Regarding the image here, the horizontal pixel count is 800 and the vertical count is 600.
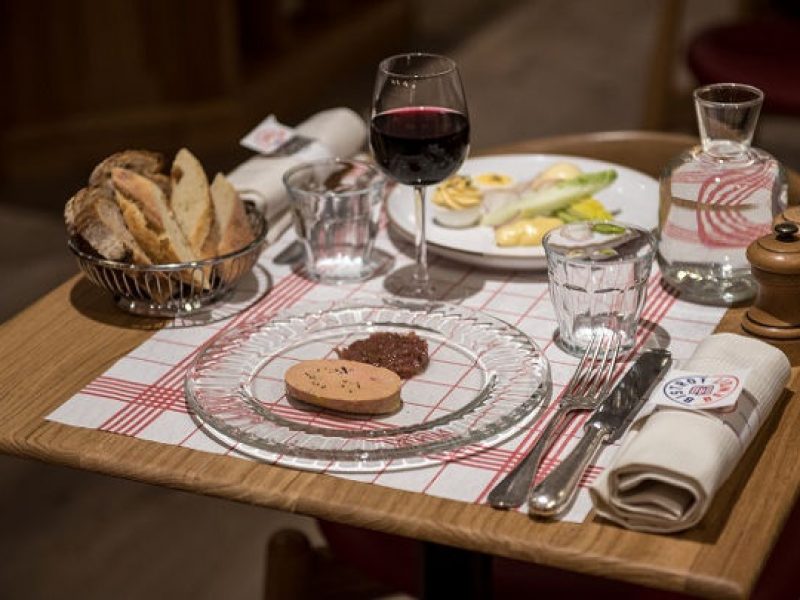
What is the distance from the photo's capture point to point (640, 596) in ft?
4.63

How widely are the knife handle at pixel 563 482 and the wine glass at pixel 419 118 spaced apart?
391mm

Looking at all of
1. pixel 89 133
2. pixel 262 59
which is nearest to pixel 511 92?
pixel 262 59

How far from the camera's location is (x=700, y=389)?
1104 millimetres

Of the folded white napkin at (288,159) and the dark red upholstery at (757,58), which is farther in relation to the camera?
the dark red upholstery at (757,58)

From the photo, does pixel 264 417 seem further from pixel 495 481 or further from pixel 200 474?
pixel 495 481

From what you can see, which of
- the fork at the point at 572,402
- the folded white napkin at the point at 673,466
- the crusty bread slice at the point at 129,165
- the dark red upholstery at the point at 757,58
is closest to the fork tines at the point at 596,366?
the fork at the point at 572,402

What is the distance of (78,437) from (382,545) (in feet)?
1.58

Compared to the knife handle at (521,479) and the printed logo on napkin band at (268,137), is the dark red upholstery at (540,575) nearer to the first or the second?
the knife handle at (521,479)

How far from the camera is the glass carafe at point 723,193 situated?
1342 millimetres

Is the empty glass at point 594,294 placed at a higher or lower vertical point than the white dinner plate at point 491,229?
higher

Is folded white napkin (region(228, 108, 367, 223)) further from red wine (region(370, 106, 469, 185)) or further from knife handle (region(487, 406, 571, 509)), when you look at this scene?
knife handle (region(487, 406, 571, 509))

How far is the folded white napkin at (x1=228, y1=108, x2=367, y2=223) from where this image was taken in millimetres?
1580

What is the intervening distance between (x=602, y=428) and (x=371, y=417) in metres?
0.20

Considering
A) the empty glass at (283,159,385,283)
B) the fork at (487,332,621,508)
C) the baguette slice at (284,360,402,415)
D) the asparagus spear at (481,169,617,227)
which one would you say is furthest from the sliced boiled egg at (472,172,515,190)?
the baguette slice at (284,360,402,415)
